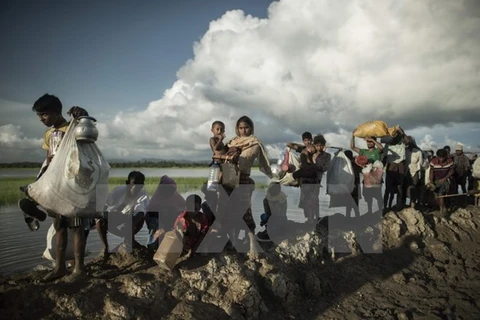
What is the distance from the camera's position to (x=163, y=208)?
14.8ft

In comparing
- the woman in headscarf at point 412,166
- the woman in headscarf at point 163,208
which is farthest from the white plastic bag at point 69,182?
the woman in headscarf at point 412,166

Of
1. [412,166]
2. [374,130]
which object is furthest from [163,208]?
[412,166]

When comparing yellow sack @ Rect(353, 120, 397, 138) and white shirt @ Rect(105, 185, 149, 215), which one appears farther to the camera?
yellow sack @ Rect(353, 120, 397, 138)

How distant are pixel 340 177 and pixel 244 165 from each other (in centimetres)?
240

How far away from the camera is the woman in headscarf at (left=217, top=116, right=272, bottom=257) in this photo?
169 inches

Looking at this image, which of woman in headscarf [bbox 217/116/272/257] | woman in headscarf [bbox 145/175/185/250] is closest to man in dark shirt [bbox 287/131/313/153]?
woman in headscarf [bbox 217/116/272/257]

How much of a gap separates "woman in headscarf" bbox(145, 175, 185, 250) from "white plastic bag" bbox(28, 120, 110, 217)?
3.83 ft

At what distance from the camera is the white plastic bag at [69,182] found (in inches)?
128

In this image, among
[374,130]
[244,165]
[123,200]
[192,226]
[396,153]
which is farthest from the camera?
[396,153]

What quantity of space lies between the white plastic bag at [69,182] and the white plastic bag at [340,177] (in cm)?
409

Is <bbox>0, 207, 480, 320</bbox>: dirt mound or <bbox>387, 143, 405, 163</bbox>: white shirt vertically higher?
<bbox>387, 143, 405, 163</bbox>: white shirt

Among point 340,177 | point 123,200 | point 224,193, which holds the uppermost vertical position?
point 340,177

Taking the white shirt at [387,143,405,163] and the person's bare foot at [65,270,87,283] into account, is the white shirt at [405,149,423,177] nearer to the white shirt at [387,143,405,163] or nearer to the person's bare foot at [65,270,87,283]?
the white shirt at [387,143,405,163]

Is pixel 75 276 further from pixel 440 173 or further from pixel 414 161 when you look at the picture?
pixel 440 173
